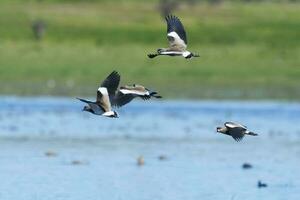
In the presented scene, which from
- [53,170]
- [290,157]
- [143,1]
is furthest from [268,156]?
[143,1]

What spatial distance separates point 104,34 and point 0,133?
22707 millimetres

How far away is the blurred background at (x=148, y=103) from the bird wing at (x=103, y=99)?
154 inches

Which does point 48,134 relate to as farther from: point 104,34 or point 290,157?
point 104,34

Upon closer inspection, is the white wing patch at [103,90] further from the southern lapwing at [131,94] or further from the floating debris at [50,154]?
the floating debris at [50,154]

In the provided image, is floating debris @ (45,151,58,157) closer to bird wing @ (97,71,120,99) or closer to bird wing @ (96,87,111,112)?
bird wing @ (97,71,120,99)

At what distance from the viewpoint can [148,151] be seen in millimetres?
26516

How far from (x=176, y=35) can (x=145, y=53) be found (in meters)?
27.7

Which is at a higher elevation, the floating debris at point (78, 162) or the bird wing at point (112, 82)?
the floating debris at point (78, 162)

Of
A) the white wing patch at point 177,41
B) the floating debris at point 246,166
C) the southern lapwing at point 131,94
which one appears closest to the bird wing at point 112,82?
the southern lapwing at point 131,94

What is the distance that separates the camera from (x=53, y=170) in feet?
75.5

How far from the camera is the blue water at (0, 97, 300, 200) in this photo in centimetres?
2088

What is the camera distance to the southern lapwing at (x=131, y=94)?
15703mm

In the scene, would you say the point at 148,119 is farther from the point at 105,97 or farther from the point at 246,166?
the point at 105,97

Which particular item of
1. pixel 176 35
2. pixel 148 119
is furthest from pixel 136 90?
pixel 148 119
